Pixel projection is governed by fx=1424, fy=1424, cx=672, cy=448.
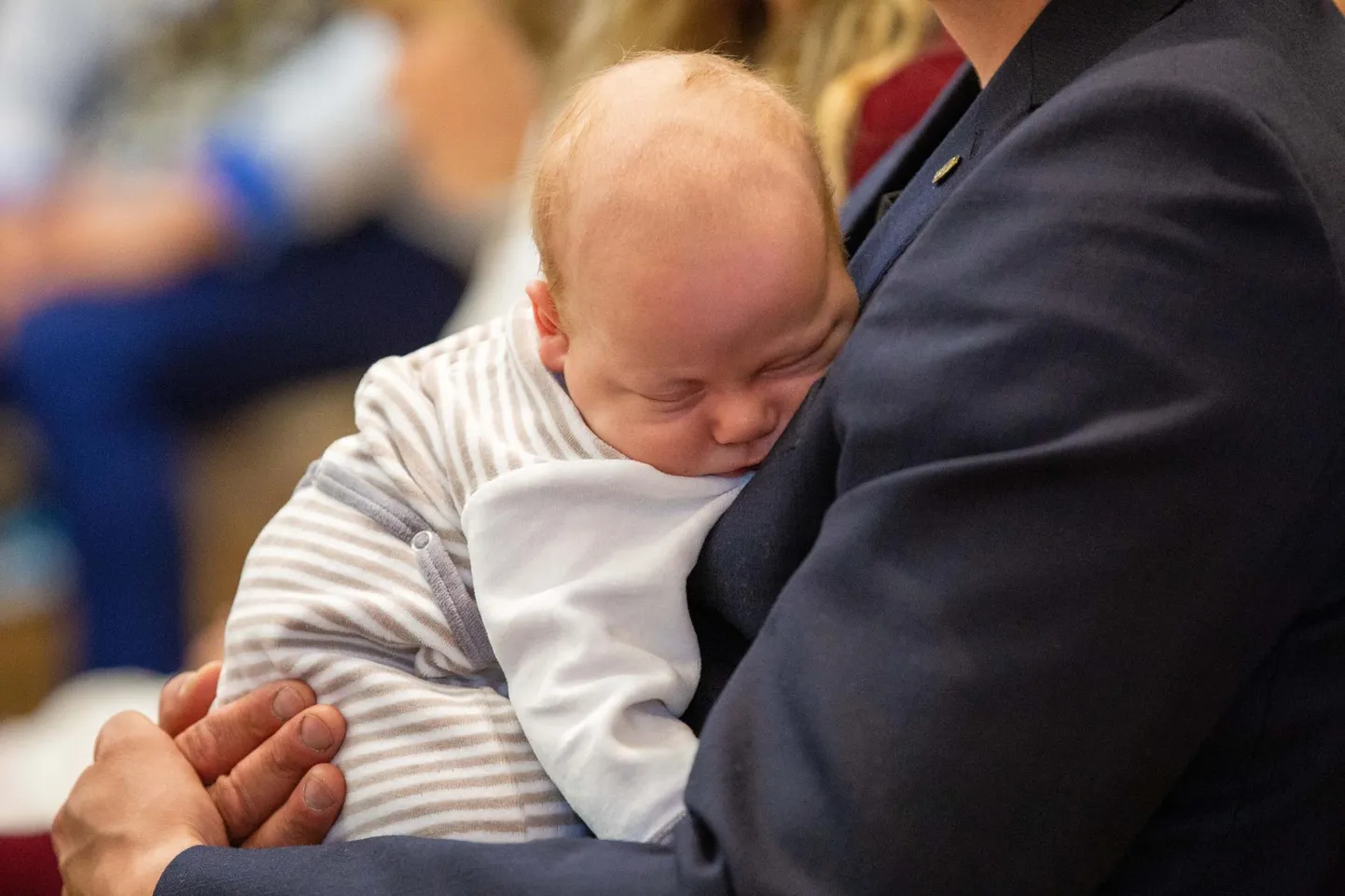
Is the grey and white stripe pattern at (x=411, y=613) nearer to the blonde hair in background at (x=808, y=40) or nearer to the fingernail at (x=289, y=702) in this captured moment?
the fingernail at (x=289, y=702)

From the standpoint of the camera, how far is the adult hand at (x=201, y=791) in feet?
3.35

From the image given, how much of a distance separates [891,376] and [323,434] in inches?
86.8

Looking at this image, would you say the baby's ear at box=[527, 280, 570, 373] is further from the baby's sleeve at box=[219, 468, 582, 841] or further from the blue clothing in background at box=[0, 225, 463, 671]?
the blue clothing in background at box=[0, 225, 463, 671]

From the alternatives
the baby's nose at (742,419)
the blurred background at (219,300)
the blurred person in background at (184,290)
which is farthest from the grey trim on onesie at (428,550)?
the blurred person in background at (184,290)

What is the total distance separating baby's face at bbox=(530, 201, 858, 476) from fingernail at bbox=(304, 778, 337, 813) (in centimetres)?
32

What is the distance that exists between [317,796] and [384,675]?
0.31 feet

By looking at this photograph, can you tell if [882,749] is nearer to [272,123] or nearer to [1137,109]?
[1137,109]

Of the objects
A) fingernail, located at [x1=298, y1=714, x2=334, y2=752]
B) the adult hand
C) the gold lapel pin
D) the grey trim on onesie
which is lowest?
the adult hand

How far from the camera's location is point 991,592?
0.73m

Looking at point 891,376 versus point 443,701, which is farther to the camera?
point 443,701

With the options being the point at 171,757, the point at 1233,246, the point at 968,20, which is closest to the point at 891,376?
the point at 1233,246

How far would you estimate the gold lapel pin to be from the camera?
1.01 metres

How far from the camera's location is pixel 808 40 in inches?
75.9

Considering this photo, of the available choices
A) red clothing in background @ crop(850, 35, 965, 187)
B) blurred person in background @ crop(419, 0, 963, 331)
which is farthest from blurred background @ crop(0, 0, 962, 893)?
red clothing in background @ crop(850, 35, 965, 187)
